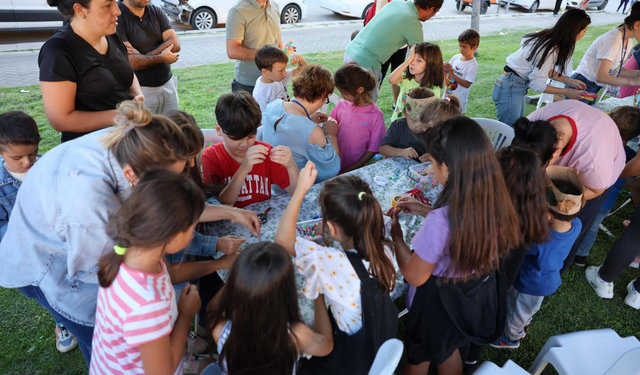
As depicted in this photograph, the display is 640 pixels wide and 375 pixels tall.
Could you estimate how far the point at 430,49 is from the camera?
3.89m

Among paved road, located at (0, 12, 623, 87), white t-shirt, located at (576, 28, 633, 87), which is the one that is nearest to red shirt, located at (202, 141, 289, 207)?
white t-shirt, located at (576, 28, 633, 87)

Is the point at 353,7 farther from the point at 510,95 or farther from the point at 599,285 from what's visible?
the point at 599,285

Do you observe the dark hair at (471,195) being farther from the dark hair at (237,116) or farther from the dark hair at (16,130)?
the dark hair at (16,130)

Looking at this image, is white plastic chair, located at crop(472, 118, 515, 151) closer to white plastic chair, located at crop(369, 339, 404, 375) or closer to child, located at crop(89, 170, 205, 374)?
white plastic chair, located at crop(369, 339, 404, 375)

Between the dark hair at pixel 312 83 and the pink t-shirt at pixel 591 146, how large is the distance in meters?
1.43

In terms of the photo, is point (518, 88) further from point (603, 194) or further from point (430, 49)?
point (603, 194)

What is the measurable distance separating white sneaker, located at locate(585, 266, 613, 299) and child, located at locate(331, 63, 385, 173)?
1.96m

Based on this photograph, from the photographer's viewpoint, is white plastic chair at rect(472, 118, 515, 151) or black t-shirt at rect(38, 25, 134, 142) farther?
white plastic chair at rect(472, 118, 515, 151)

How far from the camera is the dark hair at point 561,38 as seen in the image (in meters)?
3.79

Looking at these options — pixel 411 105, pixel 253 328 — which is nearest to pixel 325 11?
pixel 411 105

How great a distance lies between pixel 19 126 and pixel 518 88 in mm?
4329

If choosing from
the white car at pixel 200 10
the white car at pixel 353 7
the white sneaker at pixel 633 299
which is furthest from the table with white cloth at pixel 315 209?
the white car at pixel 353 7

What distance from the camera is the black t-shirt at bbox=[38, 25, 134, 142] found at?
7.06 ft

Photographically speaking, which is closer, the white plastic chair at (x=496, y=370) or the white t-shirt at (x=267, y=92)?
the white plastic chair at (x=496, y=370)
